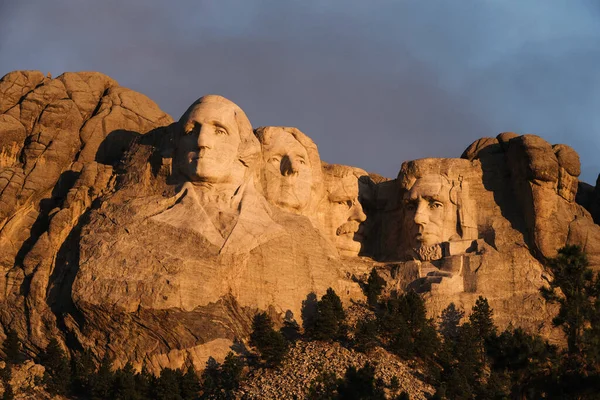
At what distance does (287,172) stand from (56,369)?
39.0 feet

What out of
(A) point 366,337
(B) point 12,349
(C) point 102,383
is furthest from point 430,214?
(B) point 12,349

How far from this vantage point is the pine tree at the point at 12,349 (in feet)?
157

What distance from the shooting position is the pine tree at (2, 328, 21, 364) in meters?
47.8

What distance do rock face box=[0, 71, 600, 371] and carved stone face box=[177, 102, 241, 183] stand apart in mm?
58

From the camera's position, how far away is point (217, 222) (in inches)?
1959

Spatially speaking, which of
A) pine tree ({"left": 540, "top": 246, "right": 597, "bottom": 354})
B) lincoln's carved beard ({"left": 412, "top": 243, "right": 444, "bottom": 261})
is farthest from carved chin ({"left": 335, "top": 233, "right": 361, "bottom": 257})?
pine tree ({"left": 540, "top": 246, "right": 597, "bottom": 354})

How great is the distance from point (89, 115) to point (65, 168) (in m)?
3.16

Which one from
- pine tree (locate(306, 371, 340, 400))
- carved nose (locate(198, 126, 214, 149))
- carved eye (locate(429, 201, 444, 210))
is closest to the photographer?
pine tree (locate(306, 371, 340, 400))

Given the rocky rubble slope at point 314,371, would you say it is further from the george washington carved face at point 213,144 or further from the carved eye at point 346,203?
the carved eye at point 346,203

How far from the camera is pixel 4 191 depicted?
174 ft

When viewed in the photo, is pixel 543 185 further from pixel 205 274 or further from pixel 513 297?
pixel 205 274

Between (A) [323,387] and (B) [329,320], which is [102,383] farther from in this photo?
(B) [329,320]

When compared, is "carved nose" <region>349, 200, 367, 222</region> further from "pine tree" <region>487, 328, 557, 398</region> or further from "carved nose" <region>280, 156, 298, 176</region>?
"pine tree" <region>487, 328, 557, 398</region>

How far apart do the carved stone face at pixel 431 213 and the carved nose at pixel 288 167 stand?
4399 mm
